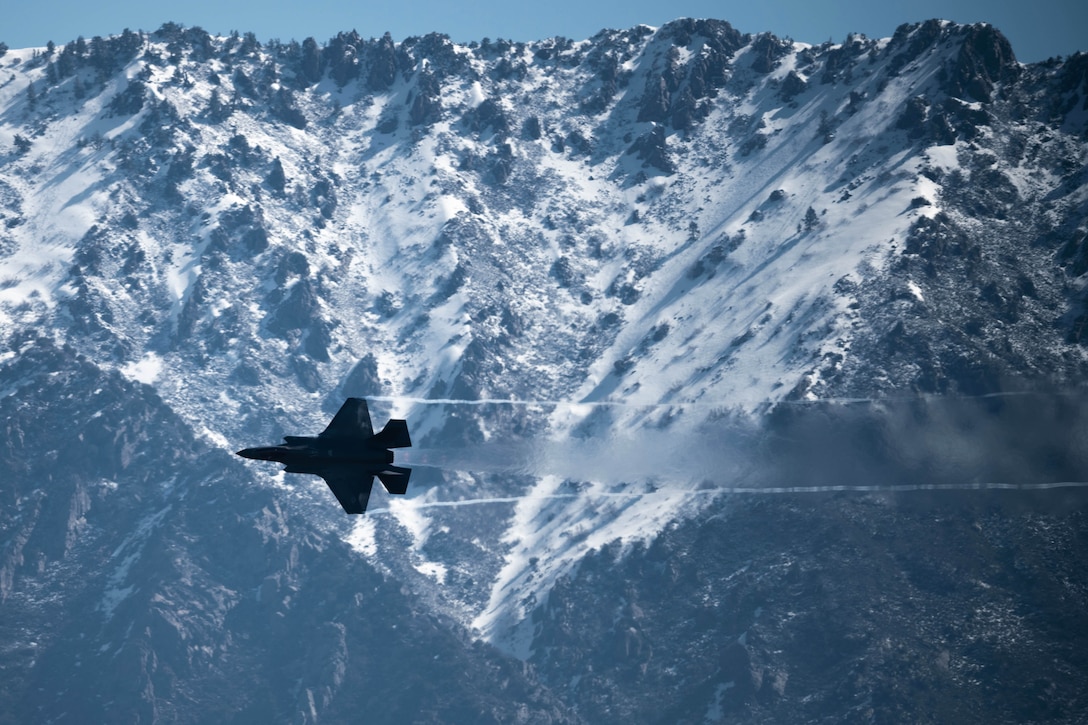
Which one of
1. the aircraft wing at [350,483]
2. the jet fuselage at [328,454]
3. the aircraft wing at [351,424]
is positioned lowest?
the aircraft wing at [350,483]

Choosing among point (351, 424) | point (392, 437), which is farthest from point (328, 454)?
point (392, 437)

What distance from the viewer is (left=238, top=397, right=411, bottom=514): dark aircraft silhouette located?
435 feet

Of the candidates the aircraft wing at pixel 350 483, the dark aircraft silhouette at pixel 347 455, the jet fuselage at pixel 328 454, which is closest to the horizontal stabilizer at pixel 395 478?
the dark aircraft silhouette at pixel 347 455

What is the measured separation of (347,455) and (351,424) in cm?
296

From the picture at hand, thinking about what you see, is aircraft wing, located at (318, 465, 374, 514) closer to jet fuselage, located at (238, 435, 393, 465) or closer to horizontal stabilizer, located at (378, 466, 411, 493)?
jet fuselage, located at (238, 435, 393, 465)

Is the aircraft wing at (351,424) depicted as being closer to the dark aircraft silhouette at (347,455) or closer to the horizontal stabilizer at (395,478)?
the dark aircraft silhouette at (347,455)

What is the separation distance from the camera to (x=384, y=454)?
133 meters

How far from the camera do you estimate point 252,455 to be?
133 meters

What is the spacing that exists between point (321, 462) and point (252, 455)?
5087 mm

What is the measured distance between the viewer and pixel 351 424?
135 meters

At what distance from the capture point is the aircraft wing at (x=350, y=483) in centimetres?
13362

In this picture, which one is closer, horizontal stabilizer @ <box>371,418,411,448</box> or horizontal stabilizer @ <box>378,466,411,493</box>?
horizontal stabilizer @ <box>371,418,411,448</box>

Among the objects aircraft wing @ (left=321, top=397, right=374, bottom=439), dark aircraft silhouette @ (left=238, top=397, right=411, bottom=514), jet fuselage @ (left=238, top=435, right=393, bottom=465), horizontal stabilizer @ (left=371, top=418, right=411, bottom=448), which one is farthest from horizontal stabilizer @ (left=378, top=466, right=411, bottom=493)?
aircraft wing @ (left=321, top=397, right=374, bottom=439)

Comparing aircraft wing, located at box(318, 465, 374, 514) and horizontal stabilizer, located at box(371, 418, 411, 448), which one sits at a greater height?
horizontal stabilizer, located at box(371, 418, 411, 448)
